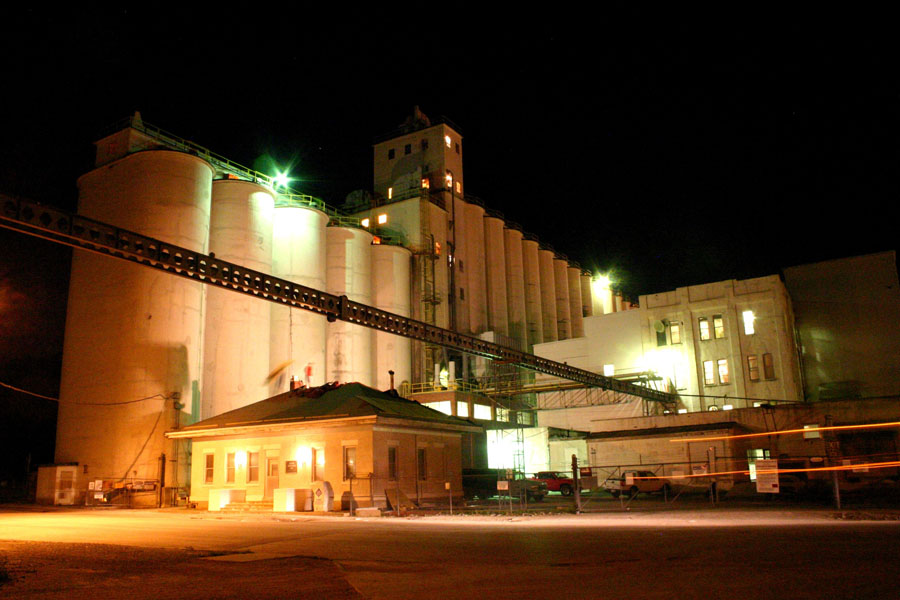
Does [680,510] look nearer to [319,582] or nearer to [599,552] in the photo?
[599,552]

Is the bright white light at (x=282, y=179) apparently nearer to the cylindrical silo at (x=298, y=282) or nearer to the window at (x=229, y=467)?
the cylindrical silo at (x=298, y=282)

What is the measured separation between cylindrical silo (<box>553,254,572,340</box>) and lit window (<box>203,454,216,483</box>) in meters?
53.2

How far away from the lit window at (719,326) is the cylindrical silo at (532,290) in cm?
2474

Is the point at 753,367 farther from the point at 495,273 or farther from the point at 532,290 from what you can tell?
the point at 532,290

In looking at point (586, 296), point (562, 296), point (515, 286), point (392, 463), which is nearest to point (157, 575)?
point (392, 463)

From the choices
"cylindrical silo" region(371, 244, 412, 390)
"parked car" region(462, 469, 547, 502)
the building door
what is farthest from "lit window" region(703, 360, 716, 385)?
the building door

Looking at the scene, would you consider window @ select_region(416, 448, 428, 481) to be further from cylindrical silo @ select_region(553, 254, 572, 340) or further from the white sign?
cylindrical silo @ select_region(553, 254, 572, 340)

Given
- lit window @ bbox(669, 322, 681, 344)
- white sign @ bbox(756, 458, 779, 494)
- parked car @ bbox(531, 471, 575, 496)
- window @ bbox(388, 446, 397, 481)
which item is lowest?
parked car @ bbox(531, 471, 575, 496)

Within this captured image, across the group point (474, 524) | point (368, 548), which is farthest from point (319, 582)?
point (474, 524)

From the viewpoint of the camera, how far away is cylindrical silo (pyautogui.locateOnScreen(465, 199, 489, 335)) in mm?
66188

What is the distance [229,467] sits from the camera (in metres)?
34.7

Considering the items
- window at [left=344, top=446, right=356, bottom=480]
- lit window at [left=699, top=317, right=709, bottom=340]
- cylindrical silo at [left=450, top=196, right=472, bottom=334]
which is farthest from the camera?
cylindrical silo at [left=450, top=196, right=472, bottom=334]

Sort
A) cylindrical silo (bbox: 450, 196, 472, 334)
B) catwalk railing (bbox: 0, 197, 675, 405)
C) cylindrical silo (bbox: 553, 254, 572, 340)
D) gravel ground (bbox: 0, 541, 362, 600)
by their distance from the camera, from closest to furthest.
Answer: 1. gravel ground (bbox: 0, 541, 362, 600)
2. catwalk railing (bbox: 0, 197, 675, 405)
3. cylindrical silo (bbox: 450, 196, 472, 334)
4. cylindrical silo (bbox: 553, 254, 572, 340)

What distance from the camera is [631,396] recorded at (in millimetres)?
53688
